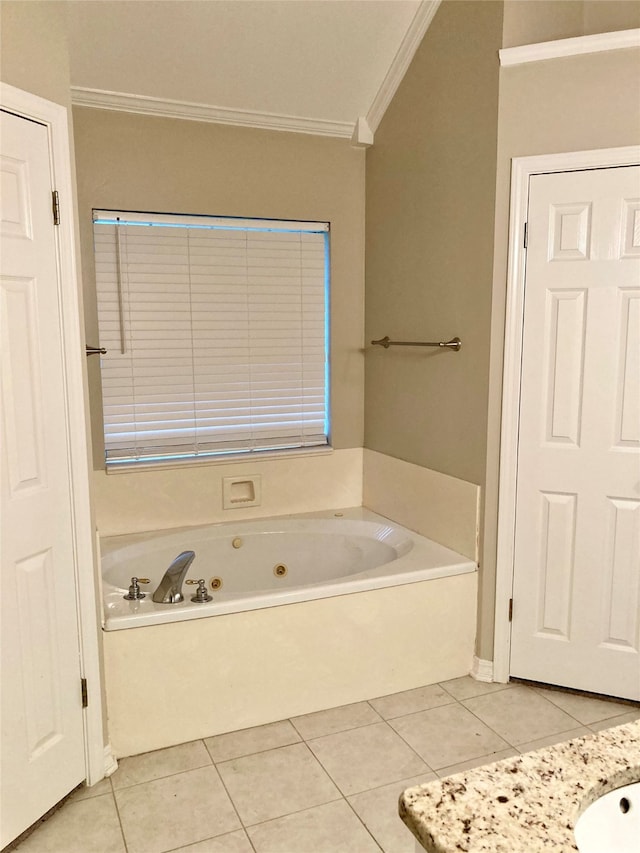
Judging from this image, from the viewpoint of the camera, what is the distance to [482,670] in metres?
2.80

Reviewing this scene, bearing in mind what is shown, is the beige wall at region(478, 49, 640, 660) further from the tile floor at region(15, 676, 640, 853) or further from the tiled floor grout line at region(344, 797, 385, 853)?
the tiled floor grout line at region(344, 797, 385, 853)

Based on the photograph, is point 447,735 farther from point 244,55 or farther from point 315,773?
point 244,55

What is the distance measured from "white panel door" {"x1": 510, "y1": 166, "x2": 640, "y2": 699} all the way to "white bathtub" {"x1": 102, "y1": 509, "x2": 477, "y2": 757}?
0.32 meters

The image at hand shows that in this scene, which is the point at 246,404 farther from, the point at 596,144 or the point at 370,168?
the point at 596,144

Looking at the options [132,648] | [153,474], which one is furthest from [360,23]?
[132,648]

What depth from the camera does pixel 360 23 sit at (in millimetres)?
2846

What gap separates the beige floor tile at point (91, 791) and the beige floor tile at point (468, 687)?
1319mm

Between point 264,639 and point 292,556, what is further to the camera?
point 292,556

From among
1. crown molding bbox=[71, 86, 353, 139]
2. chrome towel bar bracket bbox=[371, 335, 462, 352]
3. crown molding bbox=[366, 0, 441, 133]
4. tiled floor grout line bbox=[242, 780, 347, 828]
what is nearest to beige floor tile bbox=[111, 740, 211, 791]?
tiled floor grout line bbox=[242, 780, 347, 828]

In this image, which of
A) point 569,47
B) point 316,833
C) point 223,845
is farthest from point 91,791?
point 569,47

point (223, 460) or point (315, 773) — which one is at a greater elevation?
point (223, 460)

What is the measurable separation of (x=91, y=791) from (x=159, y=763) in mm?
227

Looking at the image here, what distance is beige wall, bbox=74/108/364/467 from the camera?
9.58 feet

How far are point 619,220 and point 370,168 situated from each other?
140cm
